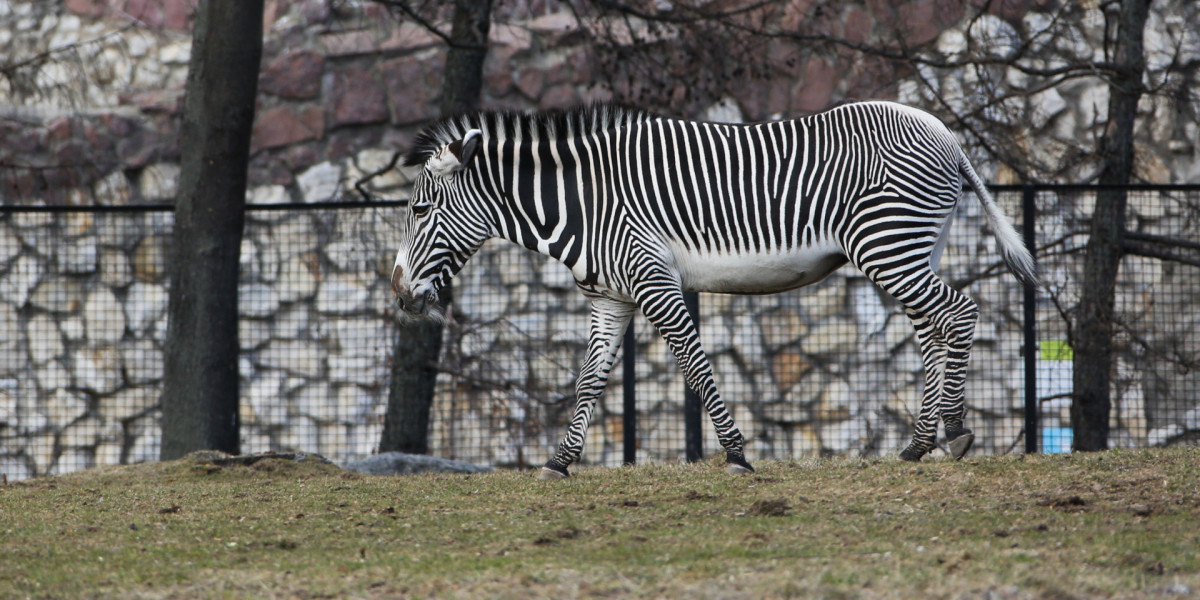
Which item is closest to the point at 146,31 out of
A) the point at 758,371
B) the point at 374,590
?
the point at 758,371

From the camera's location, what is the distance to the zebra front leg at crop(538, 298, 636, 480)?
20.6 feet

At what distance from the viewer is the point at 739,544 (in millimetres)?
4109

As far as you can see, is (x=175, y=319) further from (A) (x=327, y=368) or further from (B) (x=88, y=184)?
(B) (x=88, y=184)

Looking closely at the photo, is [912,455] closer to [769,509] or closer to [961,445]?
[961,445]

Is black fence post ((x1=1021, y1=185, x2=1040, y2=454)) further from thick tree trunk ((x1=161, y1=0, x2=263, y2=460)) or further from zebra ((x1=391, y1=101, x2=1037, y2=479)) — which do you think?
thick tree trunk ((x1=161, y1=0, x2=263, y2=460))

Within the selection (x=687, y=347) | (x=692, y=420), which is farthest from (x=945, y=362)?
(x=692, y=420)

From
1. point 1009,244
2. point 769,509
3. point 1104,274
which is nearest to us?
point 769,509

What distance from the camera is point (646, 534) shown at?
4.38 meters

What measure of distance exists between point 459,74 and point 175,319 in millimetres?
2768

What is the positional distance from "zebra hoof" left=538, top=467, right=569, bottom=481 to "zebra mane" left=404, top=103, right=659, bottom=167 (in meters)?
1.79

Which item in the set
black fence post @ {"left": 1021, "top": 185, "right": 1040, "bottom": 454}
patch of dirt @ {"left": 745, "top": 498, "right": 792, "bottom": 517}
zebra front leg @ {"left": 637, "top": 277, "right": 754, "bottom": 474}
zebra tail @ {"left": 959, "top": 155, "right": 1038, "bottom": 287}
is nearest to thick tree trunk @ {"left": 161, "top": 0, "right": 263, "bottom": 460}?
zebra front leg @ {"left": 637, "top": 277, "right": 754, "bottom": 474}

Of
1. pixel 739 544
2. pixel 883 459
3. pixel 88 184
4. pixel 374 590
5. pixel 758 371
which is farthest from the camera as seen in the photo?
pixel 88 184

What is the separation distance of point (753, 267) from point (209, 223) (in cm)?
374

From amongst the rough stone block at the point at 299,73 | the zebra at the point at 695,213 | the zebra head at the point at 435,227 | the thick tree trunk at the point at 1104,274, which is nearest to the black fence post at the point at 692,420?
the zebra at the point at 695,213
